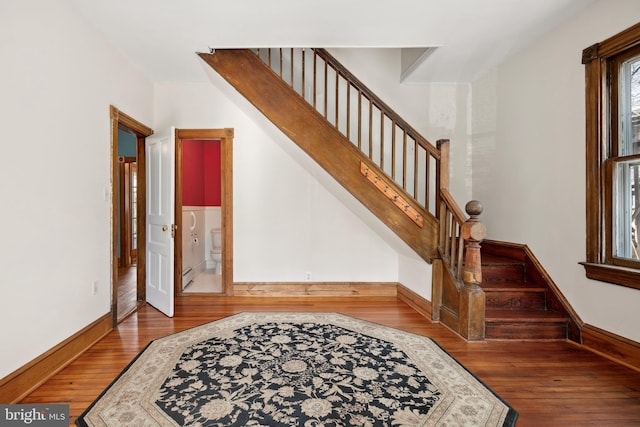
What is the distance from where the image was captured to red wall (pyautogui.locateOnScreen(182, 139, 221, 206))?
4.96m

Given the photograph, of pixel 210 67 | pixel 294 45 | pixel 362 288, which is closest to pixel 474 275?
pixel 362 288

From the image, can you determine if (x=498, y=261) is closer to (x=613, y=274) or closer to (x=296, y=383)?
(x=613, y=274)

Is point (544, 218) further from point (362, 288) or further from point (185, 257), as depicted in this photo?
point (185, 257)

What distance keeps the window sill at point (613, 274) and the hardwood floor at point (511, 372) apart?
2.01 feet

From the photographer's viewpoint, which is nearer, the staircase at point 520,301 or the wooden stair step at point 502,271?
the staircase at point 520,301

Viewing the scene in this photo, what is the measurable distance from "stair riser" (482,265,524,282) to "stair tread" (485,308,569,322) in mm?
375

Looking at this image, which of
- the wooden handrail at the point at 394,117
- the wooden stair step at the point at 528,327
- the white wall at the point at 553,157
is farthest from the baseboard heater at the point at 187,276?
the white wall at the point at 553,157

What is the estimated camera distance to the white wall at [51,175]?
1834 mm

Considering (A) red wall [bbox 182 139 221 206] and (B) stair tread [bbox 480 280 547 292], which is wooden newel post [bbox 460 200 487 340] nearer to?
(B) stair tread [bbox 480 280 547 292]

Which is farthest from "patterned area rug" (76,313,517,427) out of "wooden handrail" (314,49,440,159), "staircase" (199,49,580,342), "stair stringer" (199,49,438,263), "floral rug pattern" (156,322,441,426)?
"wooden handrail" (314,49,440,159)

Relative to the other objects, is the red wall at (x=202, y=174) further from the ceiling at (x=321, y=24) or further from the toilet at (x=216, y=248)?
the ceiling at (x=321, y=24)

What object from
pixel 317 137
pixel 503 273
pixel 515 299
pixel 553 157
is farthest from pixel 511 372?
pixel 317 137

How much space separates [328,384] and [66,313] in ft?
6.69

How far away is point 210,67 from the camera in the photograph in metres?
3.20
